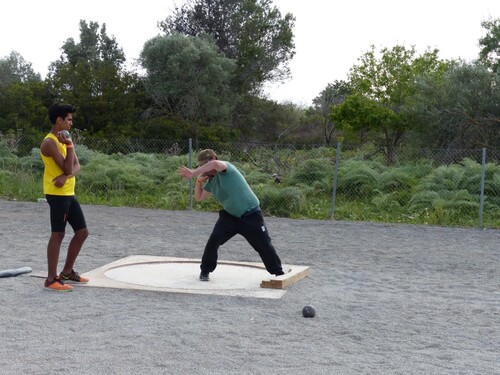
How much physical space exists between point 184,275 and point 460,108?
17866 mm

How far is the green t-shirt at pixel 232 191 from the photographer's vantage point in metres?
8.59

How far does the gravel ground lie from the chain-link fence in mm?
4913

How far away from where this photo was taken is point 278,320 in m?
7.05

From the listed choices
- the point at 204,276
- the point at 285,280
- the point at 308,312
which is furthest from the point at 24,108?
the point at 308,312


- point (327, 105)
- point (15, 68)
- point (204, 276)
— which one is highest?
point (15, 68)

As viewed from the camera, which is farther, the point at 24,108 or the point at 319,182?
the point at 24,108

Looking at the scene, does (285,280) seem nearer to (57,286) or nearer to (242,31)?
(57,286)

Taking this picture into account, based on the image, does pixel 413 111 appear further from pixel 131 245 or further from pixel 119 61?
pixel 119 61

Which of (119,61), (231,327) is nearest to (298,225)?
(231,327)

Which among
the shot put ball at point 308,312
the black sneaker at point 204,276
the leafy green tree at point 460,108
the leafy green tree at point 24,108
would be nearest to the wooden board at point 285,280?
the black sneaker at point 204,276

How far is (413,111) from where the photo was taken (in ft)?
87.1

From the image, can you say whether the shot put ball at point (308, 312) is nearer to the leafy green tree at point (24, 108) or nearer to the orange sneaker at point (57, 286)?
the orange sneaker at point (57, 286)

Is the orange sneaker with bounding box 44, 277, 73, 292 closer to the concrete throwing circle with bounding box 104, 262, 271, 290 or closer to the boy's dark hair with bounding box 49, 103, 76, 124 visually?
the concrete throwing circle with bounding box 104, 262, 271, 290

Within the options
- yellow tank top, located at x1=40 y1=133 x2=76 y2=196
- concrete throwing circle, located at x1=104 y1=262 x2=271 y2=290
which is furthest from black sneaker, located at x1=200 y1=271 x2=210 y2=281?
yellow tank top, located at x1=40 y1=133 x2=76 y2=196
